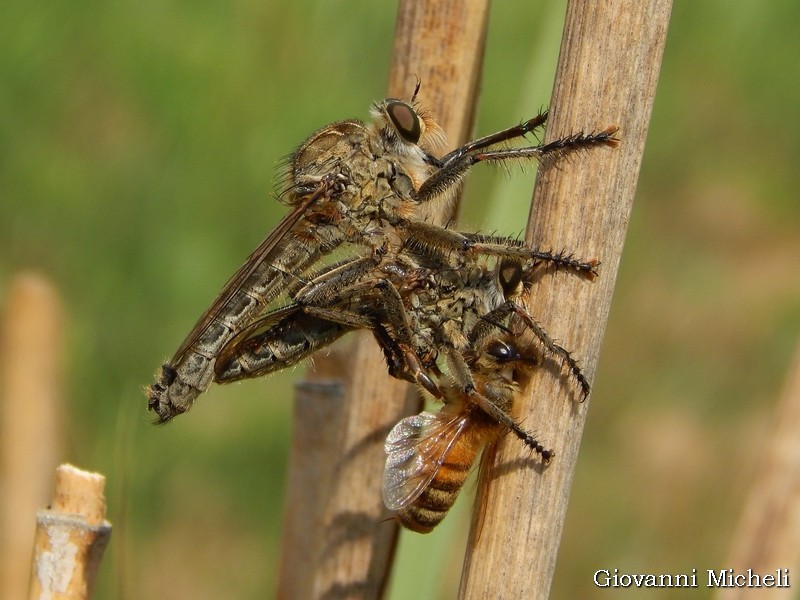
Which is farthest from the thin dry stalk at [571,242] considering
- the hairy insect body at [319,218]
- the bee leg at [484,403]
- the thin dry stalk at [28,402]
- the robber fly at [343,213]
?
the thin dry stalk at [28,402]

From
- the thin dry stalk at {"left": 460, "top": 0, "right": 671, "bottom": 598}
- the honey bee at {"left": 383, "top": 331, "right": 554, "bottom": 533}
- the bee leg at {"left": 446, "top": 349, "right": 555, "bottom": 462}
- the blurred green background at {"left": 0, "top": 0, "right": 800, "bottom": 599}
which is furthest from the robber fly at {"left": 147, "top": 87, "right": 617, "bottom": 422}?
the blurred green background at {"left": 0, "top": 0, "right": 800, "bottom": 599}

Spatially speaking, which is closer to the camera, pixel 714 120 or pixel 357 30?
pixel 357 30

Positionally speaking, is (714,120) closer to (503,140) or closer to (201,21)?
(201,21)

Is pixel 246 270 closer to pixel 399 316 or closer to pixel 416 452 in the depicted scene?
pixel 399 316

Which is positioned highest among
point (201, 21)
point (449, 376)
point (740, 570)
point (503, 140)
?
point (201, 21)

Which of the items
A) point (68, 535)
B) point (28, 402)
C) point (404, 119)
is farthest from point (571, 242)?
point (28, 402)

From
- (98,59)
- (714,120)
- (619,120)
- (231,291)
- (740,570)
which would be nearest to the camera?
(619,120)

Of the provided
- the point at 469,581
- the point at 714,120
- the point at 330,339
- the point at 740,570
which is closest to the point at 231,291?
the point at 330,339

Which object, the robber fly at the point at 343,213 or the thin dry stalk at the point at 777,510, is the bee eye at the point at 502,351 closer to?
the robber fly at the point at 343,213
